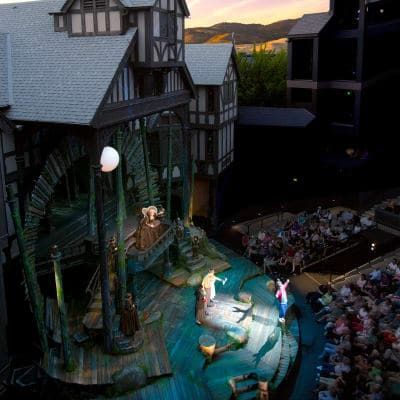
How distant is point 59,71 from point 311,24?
21.5m

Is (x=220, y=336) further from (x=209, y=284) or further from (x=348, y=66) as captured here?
(x=348, y=66)

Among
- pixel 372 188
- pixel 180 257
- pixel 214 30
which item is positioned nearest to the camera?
pixel 180 257

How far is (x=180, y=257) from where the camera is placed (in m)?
20.1

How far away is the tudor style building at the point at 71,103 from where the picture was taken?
13.5 metres

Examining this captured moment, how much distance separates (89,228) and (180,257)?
4364mm

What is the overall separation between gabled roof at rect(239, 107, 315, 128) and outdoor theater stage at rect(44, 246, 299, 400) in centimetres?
1287

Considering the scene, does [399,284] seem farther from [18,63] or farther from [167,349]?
[18,63]

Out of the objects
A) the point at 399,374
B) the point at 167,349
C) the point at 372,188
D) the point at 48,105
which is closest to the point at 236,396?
the point at 167,349

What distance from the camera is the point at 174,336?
1591 centimetres

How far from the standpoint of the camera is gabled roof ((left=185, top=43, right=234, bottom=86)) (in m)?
25.4

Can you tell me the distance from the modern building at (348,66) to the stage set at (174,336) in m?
16.2

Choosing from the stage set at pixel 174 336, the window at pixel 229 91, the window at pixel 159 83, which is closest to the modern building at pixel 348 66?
the window at pixel 229 91

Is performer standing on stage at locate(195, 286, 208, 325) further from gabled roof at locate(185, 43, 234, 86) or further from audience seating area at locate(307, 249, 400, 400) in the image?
gabled roof at locate(185, 43, 234, 86)

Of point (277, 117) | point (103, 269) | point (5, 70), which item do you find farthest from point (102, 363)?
point (277, 117)
